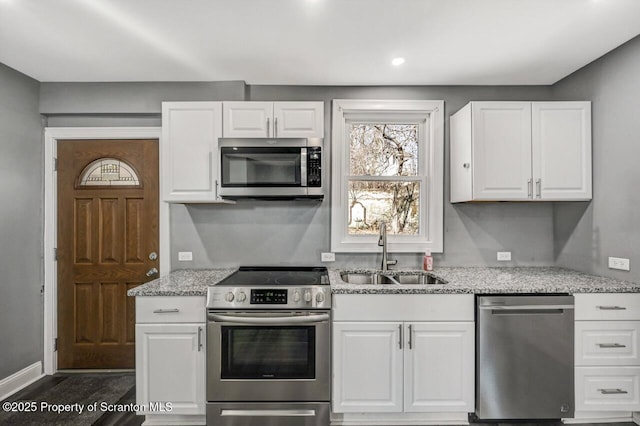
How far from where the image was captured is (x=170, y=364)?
205cm

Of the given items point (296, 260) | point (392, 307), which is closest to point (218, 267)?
point (296, 260)

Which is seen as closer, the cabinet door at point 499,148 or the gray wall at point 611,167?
the gray wall at point 611,167

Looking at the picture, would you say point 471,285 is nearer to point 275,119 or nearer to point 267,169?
point 267,169

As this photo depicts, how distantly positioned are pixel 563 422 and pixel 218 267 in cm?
272

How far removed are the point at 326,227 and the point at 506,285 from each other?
4.56ft

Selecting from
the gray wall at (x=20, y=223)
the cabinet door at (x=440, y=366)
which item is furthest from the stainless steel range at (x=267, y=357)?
the gray wall at (x=20, y=223)

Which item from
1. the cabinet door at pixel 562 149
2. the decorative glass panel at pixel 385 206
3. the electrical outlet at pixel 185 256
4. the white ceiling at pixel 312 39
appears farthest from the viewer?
the decorative glass panel at pixel 385 206

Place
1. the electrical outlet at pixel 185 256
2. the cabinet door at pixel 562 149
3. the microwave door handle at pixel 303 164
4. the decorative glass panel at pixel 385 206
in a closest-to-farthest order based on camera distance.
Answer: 1. the microwave door handle at pixel 303 164
2. the cabinet door at pixel 562 149
3. the electrical outlet at pixel 185 256
4. the decorative glass panel at pixel 385 206

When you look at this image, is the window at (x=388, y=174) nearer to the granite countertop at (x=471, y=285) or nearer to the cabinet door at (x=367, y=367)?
the granite countertop at (x=471, y=285)

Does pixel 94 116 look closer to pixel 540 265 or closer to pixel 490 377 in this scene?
pixel 490 377

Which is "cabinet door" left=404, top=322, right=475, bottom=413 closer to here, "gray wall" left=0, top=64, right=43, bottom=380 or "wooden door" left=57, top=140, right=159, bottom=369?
"wooden door" left=57, top=140, right=159, bottom=369

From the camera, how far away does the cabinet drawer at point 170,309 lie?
2.05 meters

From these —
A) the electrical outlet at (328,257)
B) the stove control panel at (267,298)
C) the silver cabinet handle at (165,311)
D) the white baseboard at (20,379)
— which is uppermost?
the electrical outlet at (328,257)

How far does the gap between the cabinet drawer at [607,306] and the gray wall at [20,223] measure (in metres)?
4.01
